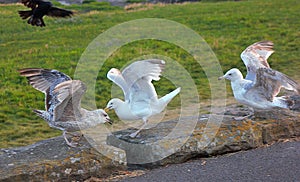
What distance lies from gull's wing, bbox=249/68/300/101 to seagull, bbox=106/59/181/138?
3.49ft

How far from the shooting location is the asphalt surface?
575 cm

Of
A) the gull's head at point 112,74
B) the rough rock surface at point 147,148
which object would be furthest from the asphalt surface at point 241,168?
the gull's head at point 112,74

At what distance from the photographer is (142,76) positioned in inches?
272

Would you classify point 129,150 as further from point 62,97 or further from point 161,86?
point 161,86

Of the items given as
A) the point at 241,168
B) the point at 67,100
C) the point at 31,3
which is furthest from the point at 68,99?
the point at 31,3

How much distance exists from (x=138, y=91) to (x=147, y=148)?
3.26 ft

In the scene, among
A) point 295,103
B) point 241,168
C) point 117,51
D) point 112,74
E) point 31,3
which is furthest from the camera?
point 117,51

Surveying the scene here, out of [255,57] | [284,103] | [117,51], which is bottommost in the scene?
[117,51]

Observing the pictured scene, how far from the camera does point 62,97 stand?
6176 millimetres

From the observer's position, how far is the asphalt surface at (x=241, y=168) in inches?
226

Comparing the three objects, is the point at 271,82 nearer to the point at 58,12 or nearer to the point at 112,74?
the point at 112,74

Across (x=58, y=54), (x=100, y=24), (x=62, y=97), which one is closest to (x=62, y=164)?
(x=62, y=97)

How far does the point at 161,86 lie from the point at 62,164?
211 inches

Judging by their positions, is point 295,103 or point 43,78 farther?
point 295,103
